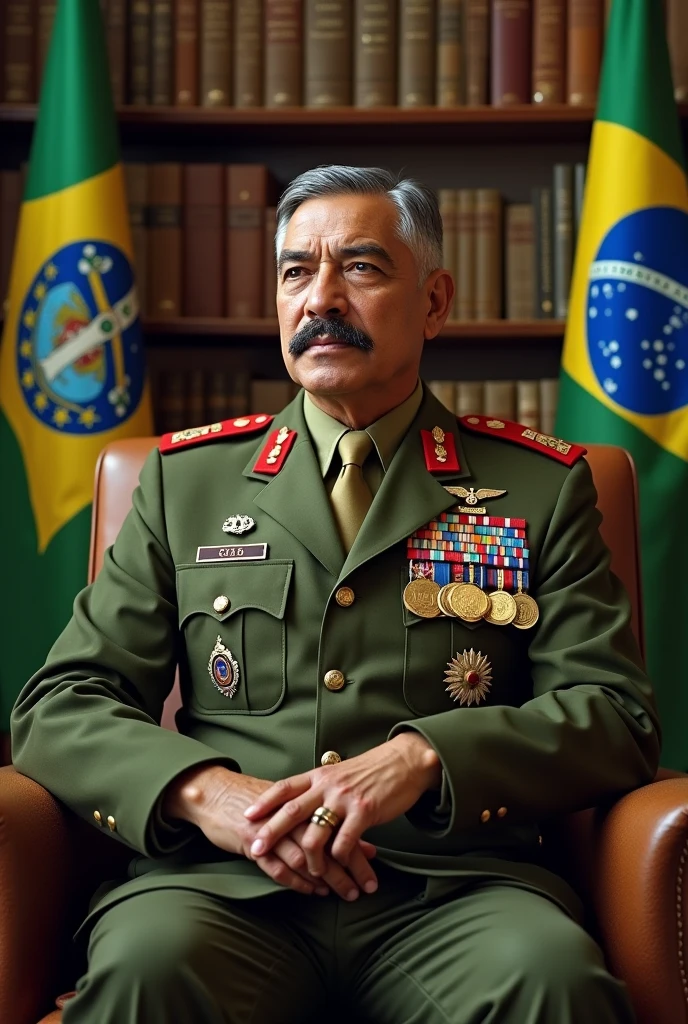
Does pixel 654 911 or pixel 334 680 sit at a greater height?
pixel 334 680

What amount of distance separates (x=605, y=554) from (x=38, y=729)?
2.54 feet

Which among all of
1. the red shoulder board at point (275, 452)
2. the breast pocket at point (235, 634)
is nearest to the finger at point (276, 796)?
the breast pocket at point (235, 634)

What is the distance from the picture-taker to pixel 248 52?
2826mm

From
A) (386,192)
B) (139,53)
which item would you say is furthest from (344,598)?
A: (139,53)

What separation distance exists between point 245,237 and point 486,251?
562 mm

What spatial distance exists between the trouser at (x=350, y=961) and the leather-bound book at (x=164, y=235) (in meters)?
1.78

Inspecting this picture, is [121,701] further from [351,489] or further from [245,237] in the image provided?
[245,237]

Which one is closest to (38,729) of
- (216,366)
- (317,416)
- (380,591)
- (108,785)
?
(108,785)

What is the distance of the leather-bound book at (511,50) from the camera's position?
2.77 meters

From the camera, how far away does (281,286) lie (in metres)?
1.76

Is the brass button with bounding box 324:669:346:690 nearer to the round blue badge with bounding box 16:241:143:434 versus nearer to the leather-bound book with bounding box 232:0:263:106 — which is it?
the round blue badge with bounding box 16:241:143:434

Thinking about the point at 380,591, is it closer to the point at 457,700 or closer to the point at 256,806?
the point at 457,700

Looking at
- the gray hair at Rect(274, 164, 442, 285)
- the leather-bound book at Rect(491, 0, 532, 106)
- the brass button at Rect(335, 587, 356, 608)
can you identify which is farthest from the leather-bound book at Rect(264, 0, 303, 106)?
the brass button at Rect(335, 587, 356, 608)

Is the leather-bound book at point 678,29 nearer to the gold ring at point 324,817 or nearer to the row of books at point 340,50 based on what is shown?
the row of books at point 340,50
